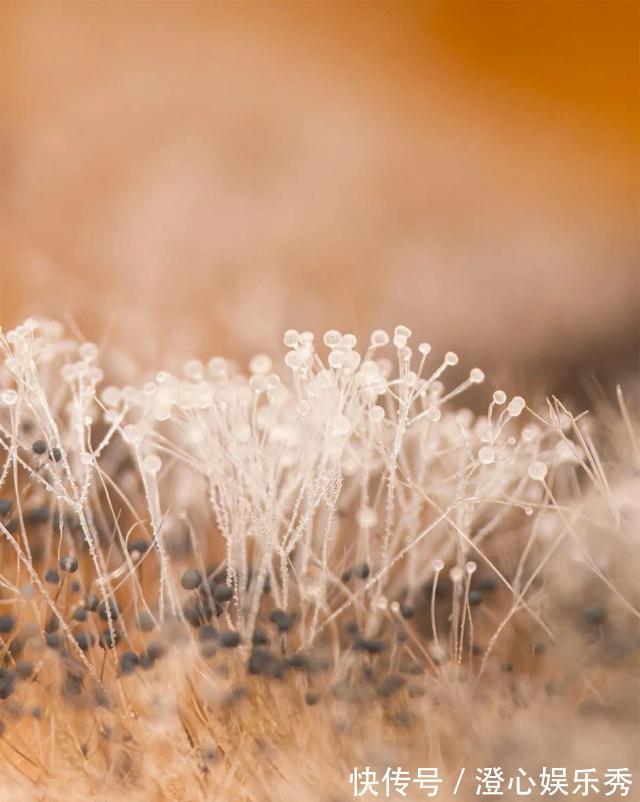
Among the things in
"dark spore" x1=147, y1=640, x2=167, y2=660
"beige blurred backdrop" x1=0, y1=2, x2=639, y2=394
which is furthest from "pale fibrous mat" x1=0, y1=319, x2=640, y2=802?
"beige blurred backdrop" x1=0, y1=2, x2=639, y2=394

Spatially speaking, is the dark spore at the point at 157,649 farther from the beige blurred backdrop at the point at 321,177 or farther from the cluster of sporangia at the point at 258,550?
the beige blurred backdrop at the point at 321,177

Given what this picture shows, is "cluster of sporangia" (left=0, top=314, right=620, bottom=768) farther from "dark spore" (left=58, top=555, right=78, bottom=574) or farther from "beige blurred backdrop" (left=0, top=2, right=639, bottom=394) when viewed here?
Result: "beige blurred backdrop" (left=0, top=2, right=639, bottom=394)

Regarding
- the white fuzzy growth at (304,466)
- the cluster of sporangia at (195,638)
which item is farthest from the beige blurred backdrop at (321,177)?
the cluster of sporangia at (195,638)

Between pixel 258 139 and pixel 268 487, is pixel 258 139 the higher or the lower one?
the higher one

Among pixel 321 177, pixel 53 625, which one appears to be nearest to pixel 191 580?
pixel 53 625

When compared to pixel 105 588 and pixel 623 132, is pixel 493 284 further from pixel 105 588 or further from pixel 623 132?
pixel 105 588

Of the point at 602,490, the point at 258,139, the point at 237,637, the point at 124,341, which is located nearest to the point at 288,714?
the point at 237,637
